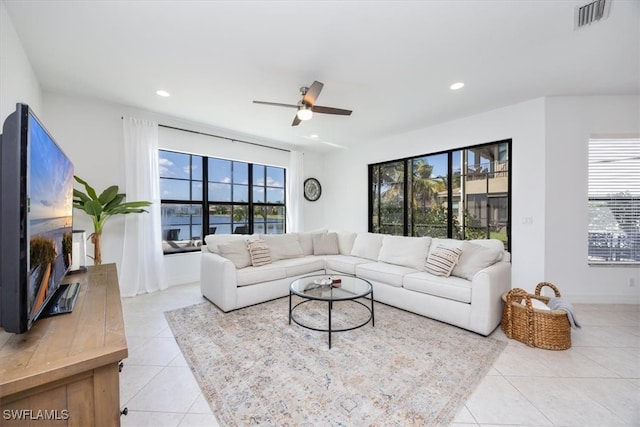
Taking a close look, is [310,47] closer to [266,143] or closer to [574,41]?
[574,41]

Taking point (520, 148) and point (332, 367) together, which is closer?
point (332, 367)

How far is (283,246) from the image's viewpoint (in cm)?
397

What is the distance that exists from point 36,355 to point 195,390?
114 cm

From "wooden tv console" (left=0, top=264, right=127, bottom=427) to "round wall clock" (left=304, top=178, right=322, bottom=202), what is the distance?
16.6ft

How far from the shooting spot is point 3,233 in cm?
81

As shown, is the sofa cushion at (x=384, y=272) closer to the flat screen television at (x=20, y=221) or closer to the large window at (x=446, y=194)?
the large window at (x=446, y=194)

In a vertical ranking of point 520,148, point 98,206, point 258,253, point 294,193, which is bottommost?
point 258,253

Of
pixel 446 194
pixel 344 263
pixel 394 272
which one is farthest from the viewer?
pixel 446 194

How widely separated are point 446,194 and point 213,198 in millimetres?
3962

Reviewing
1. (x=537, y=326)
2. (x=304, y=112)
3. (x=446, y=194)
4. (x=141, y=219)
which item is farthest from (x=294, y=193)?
(x=537, y=326)

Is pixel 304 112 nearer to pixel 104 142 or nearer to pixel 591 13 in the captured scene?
pixel 591 13

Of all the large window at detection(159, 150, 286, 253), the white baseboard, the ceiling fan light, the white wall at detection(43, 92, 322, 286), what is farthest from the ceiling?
the white baseboard

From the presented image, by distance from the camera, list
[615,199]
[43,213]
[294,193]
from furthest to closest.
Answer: [294,193]
[615,199]
[43,213]

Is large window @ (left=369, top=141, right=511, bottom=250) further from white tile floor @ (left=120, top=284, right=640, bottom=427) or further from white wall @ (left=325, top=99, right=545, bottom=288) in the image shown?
white tile floor @ (left=120, top=284, right=640, bottom=427)
